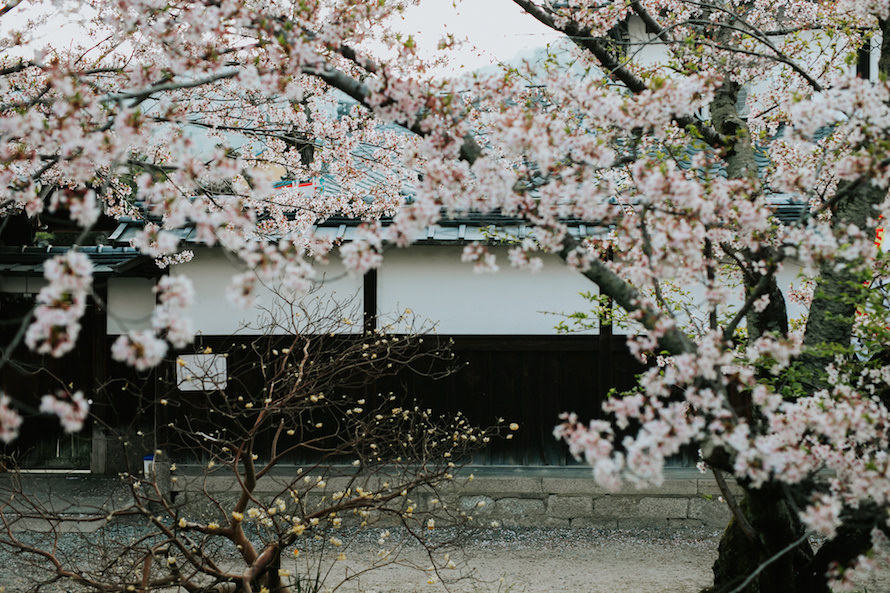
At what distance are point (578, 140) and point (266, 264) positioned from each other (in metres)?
1.60

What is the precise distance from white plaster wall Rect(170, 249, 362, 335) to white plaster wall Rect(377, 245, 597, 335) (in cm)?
42

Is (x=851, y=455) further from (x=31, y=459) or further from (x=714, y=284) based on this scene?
(x=31, y=459)

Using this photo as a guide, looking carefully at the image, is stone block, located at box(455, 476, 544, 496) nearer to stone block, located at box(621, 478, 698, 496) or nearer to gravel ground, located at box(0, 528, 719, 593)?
gravel ground, located at box(0, 528, 719, 593)

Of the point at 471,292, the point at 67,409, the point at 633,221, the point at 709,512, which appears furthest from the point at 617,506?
the point at 67,409

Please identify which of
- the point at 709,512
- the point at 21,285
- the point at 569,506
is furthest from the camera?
the point at 21,285

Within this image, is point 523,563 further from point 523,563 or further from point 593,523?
point 593,523

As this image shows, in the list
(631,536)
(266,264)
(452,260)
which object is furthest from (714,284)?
(631,536)

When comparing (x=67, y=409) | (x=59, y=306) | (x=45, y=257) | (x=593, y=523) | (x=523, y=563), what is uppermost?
(x=45, y=257)

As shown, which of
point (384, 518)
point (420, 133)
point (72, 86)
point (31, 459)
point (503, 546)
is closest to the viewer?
point (72, 86)

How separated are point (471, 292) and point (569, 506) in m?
2.80

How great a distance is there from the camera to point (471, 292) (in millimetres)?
8953

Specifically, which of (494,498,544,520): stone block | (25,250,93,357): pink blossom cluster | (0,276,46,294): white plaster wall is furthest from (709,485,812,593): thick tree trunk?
(0,276,46,294): white plaster wall

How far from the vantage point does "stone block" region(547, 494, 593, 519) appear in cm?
904

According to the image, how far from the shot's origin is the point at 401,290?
352 inches
